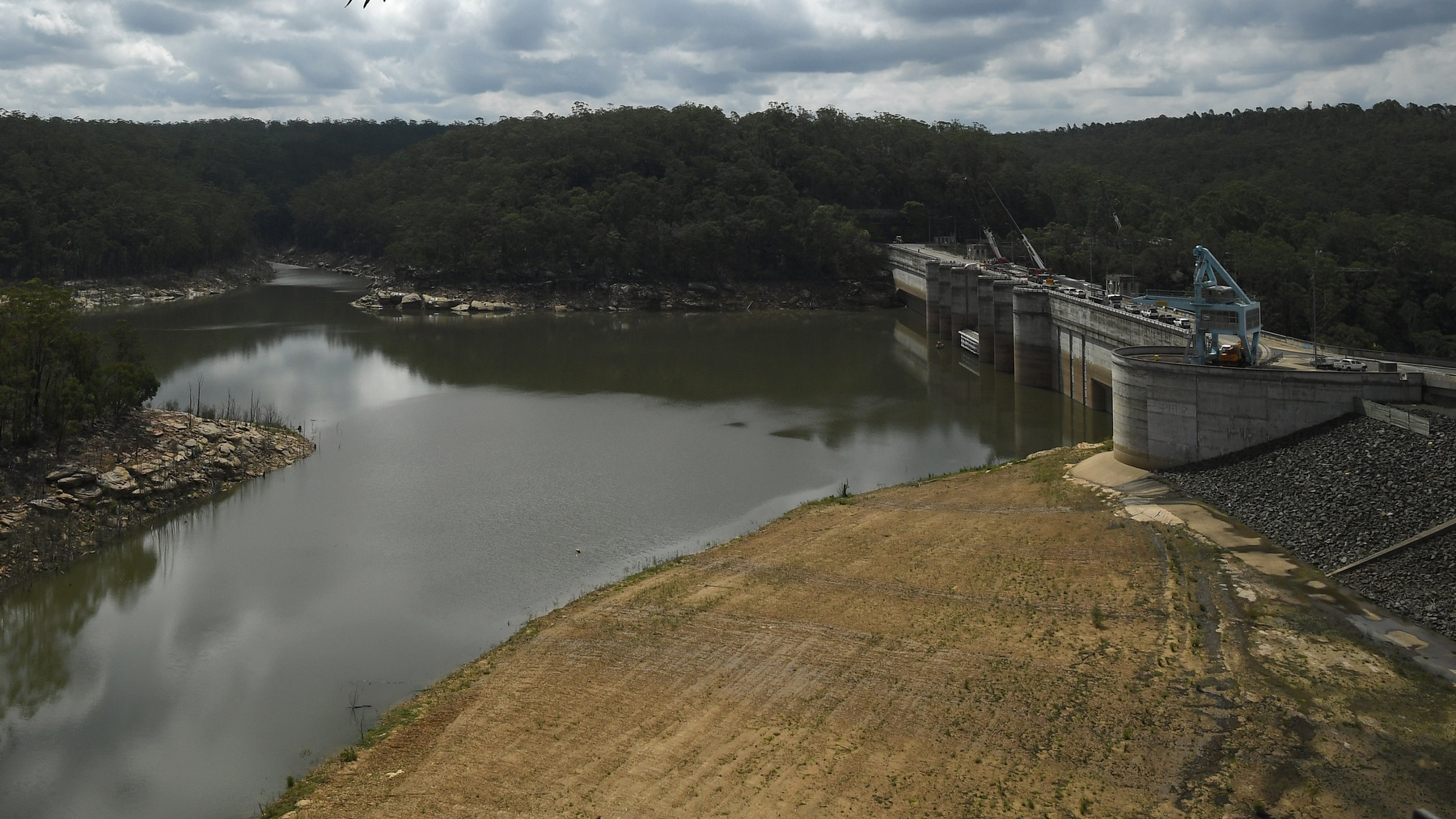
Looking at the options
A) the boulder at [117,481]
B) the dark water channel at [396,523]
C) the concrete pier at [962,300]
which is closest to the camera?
the dark water channel at [396,523]

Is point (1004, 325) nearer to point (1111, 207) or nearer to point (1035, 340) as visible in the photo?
point (1035, 340)

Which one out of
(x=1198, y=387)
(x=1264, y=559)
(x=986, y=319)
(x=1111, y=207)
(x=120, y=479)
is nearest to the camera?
(x=1264, y=559)

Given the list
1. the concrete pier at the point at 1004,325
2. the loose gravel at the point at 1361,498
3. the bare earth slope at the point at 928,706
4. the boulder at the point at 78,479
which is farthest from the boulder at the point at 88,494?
the concrete pier at the point at 1004,325

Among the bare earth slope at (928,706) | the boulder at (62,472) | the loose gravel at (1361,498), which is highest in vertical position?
the boulder at (62,472)

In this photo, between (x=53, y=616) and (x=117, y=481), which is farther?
(x=117, y=481)

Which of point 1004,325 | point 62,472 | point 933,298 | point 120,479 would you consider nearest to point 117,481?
point 120,479

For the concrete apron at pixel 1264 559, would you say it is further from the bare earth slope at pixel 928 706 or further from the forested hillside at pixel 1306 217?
the forested hillside at pixel 1306 217
